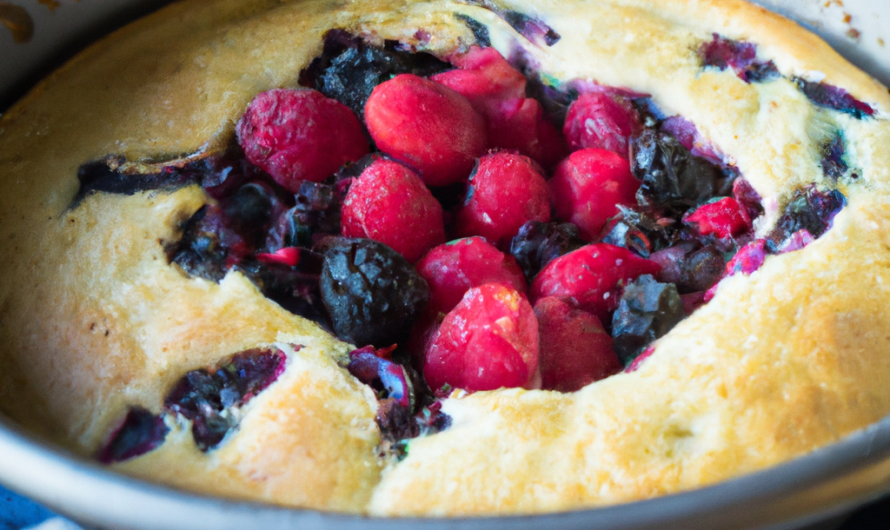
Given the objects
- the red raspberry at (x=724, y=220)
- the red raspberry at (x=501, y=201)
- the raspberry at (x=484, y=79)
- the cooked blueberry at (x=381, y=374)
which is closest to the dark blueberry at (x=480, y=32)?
the raspberry at (x=484, y=79)

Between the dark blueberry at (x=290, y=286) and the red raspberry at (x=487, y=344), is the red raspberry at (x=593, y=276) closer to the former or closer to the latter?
the red raspberry at (x=487, y=344)

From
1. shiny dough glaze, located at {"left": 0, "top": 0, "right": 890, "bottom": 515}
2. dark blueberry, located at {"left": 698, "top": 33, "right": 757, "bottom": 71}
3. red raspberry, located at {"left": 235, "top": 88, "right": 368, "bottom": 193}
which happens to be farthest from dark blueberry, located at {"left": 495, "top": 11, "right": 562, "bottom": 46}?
red raspberry, located at {"left": 235, "top": 88, "right": 368, "bottom": 193}

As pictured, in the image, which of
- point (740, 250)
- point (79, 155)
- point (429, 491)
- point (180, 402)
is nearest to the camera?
point (429, 491)

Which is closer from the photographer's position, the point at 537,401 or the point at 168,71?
the point at 537,401

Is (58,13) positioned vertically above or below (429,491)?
above

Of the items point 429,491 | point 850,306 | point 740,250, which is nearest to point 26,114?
point 429,491

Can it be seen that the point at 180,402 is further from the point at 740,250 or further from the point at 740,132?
the point at 740,132

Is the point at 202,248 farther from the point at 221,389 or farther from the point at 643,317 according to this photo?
the point at 643,317
